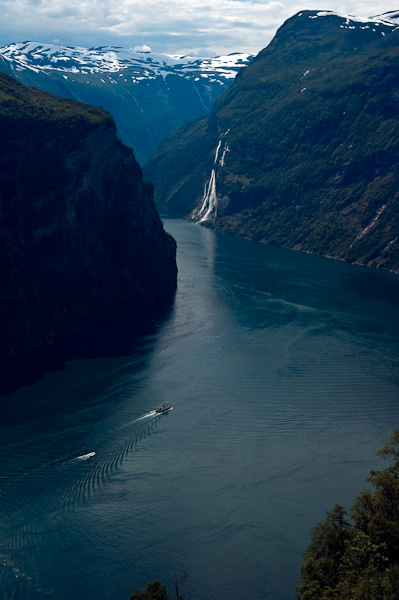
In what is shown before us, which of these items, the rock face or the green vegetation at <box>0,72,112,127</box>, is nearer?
the rock face

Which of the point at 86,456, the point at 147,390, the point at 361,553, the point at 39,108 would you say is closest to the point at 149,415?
the point at 147,390

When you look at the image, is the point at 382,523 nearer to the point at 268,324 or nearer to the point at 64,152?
the point at 268,324

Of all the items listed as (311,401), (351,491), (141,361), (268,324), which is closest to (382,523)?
(351,491)

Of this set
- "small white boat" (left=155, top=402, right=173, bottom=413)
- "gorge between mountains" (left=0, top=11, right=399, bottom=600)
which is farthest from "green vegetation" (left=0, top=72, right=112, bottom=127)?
"small white boat" (left=155, top=402, right=173, bottom=413)

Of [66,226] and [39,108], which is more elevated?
[39,108]

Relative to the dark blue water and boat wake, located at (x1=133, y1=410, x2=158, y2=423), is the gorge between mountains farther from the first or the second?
boat wake, located at (x1=133, y1=410, x2=158, y2=423)

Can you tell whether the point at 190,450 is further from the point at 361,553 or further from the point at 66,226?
the point at 66,226
